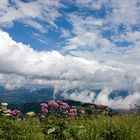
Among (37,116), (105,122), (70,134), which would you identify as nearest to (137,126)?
(105,122)

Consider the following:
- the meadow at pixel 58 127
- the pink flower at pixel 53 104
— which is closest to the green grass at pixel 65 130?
the meadow at pixel 58 127

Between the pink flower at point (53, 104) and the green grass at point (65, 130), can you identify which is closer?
the green grass at point (65, 130)

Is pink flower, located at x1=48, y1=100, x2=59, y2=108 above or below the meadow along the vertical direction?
above

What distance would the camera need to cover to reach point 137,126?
527 inches

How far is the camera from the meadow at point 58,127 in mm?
11883

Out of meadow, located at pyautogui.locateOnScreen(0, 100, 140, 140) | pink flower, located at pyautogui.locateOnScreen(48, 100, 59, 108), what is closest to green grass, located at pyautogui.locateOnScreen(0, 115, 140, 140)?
meadow, located at pyautogui.locateOnScreen(0, 100, 140, 140)

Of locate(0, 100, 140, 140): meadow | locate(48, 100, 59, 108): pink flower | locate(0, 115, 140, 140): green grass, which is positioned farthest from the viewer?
locate(48, 100, 59, 108): pink flower

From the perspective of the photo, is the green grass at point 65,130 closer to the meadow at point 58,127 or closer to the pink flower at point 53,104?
the meadow at point 58,127

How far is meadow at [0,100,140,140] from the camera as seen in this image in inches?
468

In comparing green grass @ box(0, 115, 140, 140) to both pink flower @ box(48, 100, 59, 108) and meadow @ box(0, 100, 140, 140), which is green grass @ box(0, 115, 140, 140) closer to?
meadow @ box(0, 100, 140, 140)

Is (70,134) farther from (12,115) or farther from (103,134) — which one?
(12,115)

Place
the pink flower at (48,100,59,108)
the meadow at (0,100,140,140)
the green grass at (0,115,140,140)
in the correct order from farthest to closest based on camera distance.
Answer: the pink flower at (48,100,59,108) < the meadow at (0,100,140,140) < the green grass at (0,115,140,140)

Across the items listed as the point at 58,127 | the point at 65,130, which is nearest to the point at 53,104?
the point at 58,127

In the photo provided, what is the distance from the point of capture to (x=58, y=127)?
13.1 m
